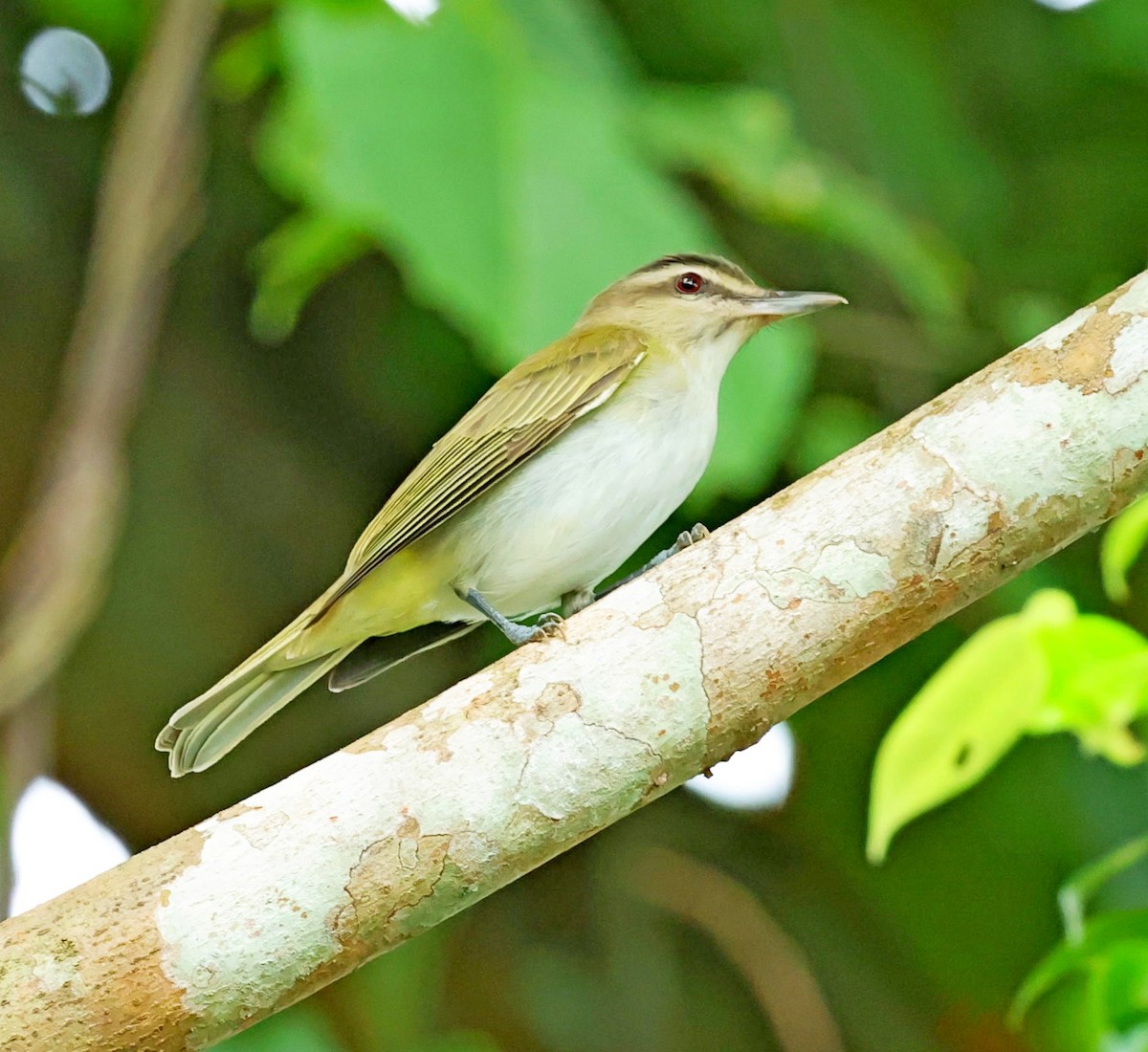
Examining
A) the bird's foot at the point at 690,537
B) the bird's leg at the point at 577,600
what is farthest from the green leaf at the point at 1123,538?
the bird's leg at the point at 577,600

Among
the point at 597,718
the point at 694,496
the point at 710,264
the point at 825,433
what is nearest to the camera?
the point at 597,718

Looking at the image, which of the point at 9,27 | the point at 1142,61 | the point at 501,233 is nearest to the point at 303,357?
the point at 9,27

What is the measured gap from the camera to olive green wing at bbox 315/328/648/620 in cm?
279

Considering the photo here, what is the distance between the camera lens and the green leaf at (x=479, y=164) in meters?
2.66

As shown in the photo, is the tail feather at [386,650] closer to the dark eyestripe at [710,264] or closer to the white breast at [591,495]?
the white breast at [591,495]

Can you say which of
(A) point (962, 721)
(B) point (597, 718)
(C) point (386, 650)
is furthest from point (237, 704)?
(A) point (962, 721)

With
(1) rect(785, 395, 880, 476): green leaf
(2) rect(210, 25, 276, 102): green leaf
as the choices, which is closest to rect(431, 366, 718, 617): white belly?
(1) rect(785, 395, 880, 476): green leaf

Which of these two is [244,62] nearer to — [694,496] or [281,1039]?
[694,496]

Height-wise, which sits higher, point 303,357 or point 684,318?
point 303,357

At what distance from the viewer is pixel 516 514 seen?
285 cm

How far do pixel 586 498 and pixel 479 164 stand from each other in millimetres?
A: 618

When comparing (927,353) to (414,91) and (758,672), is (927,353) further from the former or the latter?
(758,672)

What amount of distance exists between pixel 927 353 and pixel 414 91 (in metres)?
1.82

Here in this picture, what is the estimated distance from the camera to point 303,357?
4.10 metres
